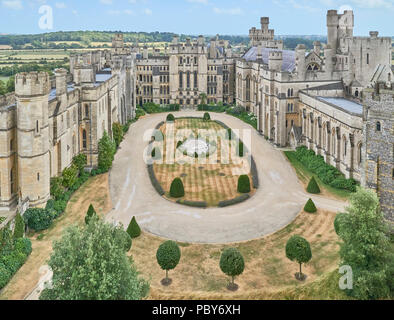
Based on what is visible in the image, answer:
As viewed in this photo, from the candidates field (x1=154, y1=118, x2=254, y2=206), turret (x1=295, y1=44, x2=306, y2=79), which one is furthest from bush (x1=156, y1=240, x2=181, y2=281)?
turret (x1=295, y1=44, x2=306, y2=79)

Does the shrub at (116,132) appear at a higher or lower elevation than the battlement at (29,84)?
lower

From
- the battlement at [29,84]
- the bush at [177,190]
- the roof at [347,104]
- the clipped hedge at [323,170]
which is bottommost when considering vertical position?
the bush at [177,190]

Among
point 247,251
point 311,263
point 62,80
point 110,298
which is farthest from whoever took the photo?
point 62,80

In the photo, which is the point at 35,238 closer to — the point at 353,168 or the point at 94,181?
the point at 94,181

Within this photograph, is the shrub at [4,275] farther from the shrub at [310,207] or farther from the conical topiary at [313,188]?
the conical topiary at [313,188]

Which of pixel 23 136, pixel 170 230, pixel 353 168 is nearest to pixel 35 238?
pixel 23 136


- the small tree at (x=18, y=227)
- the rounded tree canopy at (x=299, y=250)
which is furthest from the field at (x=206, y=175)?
the small tree at (x=18, y=227)

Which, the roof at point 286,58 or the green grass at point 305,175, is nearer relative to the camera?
the green grass at point 305,175
